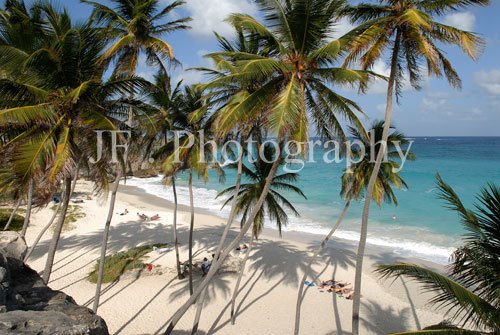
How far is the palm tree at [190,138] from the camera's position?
1008cm

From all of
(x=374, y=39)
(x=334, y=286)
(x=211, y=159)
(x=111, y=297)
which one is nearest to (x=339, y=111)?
(x=374, y=39)

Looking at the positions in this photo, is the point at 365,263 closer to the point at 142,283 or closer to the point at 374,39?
the point at 142,283

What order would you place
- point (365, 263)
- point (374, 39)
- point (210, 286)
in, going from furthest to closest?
point (365, 263)
point (210, 286)
point (374, 39)

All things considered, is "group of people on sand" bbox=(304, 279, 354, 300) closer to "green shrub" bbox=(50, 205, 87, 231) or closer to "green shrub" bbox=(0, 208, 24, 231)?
"green shrub" bbox=(50, 205, 87, 231)

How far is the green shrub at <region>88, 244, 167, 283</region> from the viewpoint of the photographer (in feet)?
49.0

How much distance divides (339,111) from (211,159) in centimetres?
600

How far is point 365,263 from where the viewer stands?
1820 cm

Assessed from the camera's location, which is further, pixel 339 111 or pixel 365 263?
pixel 365 263

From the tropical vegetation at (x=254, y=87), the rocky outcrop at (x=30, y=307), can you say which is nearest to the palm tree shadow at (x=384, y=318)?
the tropical vegetation at (x=254, y=87)

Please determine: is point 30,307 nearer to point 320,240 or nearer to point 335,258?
point 335,258

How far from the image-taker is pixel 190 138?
10938mm

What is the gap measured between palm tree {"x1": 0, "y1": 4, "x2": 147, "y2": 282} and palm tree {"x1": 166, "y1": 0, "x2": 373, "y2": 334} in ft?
8.58

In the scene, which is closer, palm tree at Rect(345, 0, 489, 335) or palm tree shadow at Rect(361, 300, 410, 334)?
palm tree at Rect(345, 0, 489, 335)

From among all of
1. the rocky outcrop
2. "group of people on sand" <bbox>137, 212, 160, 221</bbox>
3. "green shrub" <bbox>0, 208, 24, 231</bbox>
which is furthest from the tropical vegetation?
"group of people on sand" <bbox>137, 212, 160, 221</bbox>
